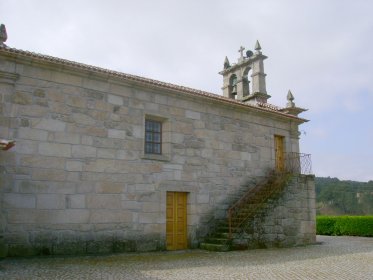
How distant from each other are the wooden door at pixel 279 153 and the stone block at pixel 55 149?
25.5 ft

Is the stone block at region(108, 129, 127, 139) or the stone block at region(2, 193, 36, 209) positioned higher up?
the stone block at region(108, 129, 127, 139)

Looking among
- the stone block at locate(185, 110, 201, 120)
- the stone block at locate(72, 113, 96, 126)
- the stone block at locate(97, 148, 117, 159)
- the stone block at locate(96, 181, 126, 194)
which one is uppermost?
the stone block at locate(185, 110, 201, 120)

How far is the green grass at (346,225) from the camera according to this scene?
18094mm

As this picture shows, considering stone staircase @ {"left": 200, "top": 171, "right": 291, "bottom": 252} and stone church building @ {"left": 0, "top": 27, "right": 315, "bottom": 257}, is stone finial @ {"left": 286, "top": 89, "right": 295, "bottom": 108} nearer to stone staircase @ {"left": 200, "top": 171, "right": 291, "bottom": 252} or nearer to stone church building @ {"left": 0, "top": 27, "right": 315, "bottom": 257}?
stone church building @ {"left": 0, "top": 27, "right": 315, "bottom": 257}

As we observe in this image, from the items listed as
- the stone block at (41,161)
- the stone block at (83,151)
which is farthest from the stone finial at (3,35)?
the stone block at (83,151)

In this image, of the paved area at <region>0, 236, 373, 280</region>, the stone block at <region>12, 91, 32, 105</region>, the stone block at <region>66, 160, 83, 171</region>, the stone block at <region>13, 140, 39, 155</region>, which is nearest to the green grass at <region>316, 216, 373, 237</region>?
the paved area at <region>0, 236, 373, 280</region>

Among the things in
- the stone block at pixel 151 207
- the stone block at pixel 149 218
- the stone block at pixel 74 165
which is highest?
the stone block at pixel 74 165

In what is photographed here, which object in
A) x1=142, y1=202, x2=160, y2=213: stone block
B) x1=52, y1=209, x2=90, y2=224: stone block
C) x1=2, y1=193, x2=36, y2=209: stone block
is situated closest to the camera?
A: x1=2, y1=193, x2=36, y2=209: stone block

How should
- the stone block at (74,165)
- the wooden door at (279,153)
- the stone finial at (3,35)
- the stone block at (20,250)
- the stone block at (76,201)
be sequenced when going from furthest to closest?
1. the wooden door at (279,153)
2. the stone finial at (3,35)
3. the stone block at (74,165)
4. the stone block at (76,201)
5. the stone block at (20,250)

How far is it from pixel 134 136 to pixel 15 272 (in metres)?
4.81

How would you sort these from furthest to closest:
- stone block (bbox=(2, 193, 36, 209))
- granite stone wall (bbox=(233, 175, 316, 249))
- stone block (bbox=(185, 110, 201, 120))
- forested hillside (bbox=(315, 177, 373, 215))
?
forested hillside (bbox=(315, 177, 373, 215)) → stone block (bbox=(185, 110, 201, 120)) → granite stone wall (bbox=(233, 175, 316, 249)) → stone block (bbox=(2, 193, 36, 209))

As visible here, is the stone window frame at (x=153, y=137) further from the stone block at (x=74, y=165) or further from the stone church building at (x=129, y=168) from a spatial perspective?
the stone block at (x=74, y=165)

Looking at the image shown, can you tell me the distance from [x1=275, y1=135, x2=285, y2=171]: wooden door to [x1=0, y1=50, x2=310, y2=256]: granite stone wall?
241cm

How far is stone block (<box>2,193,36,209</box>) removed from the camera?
8.56 meters
